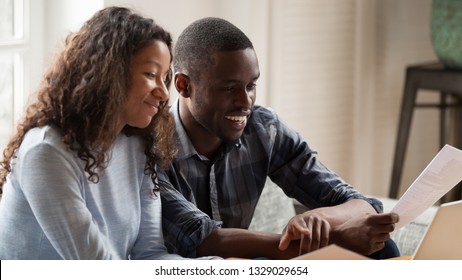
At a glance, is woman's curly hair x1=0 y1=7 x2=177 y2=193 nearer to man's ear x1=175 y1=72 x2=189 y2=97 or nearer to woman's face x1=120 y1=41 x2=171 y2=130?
woman's face x1=120 y1=41 x2=171 y2=130

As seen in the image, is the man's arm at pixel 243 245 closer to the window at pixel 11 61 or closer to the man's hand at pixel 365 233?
the man's hand at pixel 365 233

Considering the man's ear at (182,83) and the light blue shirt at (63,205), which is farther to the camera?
the man's ear at (182,83)

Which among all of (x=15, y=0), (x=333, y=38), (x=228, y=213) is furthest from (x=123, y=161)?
(x=333, y=38)

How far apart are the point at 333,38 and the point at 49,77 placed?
2.02 m

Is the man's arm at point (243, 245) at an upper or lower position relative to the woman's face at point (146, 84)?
lower

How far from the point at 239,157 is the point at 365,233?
1.26 ft

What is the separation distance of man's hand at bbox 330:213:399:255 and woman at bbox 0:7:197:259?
41 centimetres

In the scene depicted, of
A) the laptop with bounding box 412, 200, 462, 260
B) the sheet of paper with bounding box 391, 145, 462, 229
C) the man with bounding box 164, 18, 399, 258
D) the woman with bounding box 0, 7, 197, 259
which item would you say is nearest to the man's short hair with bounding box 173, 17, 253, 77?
the man with bounding box 164, 18, 399, 258

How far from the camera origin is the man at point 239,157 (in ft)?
6.36

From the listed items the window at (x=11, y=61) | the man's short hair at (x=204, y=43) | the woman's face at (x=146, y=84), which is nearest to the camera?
the woman's face at (x=146, y=84)

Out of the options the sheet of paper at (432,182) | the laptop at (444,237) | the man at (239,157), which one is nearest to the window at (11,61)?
the man at (239,157)

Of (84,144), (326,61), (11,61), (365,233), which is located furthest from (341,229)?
(326,61)

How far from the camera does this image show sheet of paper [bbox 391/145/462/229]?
5.71 feet

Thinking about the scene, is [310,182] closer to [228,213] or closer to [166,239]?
[228,213]
